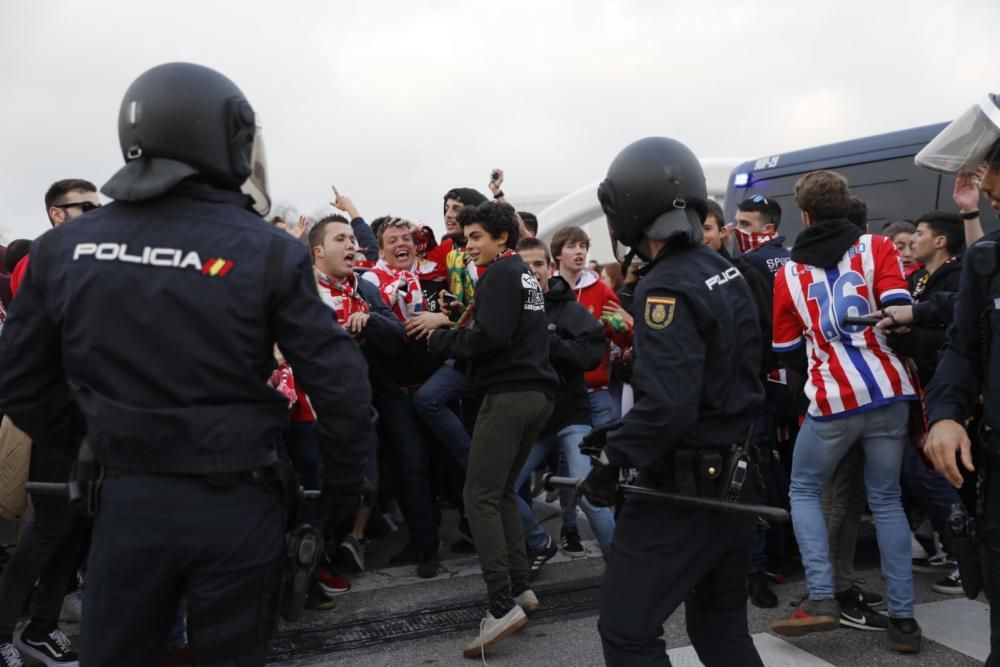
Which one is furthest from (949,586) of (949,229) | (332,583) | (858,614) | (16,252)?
(16,252)

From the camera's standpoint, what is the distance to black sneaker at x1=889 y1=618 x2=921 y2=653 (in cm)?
393

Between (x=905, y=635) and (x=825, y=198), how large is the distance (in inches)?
74.9

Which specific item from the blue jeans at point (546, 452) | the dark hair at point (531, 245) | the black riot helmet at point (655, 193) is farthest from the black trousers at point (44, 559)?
the dark hair at point (531, 245)

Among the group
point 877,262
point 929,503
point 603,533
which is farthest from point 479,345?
point 929,503

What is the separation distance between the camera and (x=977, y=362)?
2771 mm

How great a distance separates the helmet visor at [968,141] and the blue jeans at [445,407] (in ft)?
9.72

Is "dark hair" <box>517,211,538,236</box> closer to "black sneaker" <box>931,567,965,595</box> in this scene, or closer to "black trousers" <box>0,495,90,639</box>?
"black sneaker" <box>931,567,965,595</box>

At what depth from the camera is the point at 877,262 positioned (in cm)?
414

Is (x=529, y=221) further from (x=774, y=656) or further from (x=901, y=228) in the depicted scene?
(x=774, y=656)

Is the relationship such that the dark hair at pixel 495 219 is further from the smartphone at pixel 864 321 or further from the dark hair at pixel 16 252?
the dark hair at pixel 16 252

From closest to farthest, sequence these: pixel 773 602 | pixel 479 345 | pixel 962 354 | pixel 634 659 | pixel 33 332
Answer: pixel 33 332 → pixel 634 659 → pixel 962 354 → pixel 479 345 → pixel 773 602

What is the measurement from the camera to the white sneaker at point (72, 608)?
4625mm

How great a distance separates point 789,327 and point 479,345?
57.0 inches

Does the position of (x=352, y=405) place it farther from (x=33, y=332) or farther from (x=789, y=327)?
(x=789, y=327)
